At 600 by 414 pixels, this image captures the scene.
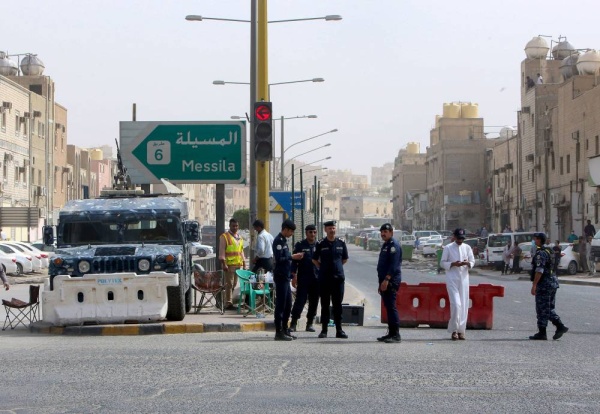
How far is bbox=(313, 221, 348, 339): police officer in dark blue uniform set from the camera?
60.6ft

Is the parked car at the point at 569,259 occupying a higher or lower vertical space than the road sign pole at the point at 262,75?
lower

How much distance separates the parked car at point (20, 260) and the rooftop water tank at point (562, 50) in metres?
48.6

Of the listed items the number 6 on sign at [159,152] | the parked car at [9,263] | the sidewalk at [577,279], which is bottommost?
the sidewalk at [577,279]

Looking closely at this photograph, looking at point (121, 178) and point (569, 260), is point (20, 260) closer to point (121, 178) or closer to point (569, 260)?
point (569, 260)

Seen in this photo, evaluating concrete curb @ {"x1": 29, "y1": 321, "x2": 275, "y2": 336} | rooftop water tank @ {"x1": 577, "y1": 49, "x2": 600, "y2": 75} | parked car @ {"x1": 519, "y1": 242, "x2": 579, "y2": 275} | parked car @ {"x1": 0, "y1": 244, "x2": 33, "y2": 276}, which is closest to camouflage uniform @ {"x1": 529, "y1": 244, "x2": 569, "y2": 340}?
concrete curb @ {"x1": 29, "y1": 321, "x2": 275, "y2": 336}

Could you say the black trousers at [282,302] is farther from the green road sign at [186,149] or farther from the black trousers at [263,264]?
the green road sign at [186,149]

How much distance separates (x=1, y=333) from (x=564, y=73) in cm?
6408

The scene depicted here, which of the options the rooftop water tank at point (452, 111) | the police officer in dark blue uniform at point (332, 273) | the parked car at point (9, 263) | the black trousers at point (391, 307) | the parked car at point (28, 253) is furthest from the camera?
the rooftop water tank at point (452, 111)

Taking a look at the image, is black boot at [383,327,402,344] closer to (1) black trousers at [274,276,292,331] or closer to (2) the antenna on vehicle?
(1) black trousers at [274,276,292,331]

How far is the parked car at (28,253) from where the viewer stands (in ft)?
170

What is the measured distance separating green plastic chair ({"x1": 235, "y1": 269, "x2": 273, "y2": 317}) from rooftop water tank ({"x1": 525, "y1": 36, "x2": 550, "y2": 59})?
66.9 m

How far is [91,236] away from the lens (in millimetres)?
21391

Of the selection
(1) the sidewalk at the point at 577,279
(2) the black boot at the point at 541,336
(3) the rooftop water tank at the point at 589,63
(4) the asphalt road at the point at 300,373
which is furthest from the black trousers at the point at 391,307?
(3) the rooftop water tank at the point at 589,63

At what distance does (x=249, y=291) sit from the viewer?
22422 millimetres
